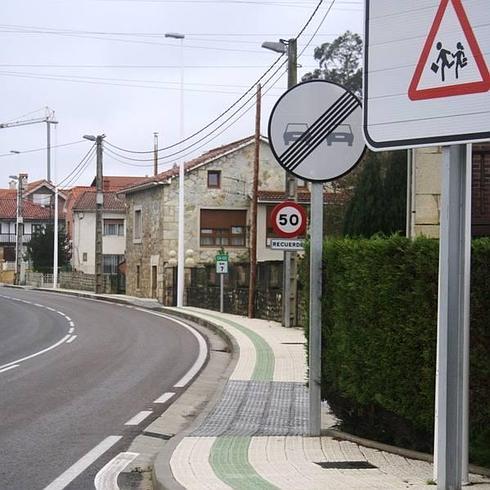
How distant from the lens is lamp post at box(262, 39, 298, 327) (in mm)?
24516

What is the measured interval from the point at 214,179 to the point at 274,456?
39.6 m

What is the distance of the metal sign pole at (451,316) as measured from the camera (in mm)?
5176

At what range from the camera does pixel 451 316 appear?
517 cm

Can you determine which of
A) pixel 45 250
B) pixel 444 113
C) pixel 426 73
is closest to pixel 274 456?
pixel 444 113

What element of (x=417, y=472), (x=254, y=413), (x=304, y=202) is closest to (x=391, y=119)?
(x=417, y=472)

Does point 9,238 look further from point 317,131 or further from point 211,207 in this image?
point 317,131

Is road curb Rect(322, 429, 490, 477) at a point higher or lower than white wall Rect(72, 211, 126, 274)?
lower

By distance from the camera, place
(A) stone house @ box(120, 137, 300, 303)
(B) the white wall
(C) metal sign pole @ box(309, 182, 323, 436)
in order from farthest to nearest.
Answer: (B) the white wall, (A) stone house @ box(120, 137, 300, 303), (C) metal sign pole @ box(309, 182, 323, 436)

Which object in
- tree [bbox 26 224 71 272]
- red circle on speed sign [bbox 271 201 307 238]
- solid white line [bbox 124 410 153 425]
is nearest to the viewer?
solid white line [bbox 124 410 153 425]

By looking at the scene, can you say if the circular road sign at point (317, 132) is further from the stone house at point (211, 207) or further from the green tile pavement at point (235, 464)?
the stone house at point (211, 207)

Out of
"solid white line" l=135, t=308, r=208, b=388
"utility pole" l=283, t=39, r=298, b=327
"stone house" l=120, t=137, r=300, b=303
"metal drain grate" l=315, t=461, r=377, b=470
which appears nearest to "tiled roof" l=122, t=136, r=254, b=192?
"stone house" l=120, t=137, r=300, b=303

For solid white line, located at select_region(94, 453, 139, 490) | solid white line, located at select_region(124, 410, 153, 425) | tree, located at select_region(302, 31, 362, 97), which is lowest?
solid white line, located at select_region(124, 410, 153, 425)

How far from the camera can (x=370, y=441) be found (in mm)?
7730

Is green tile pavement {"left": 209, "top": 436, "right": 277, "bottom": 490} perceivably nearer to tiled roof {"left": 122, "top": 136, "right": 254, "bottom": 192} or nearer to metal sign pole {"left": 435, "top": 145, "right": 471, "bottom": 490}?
metal sign pole {"left": 435, "top": 145, "right": 471, "bottom": 490}
